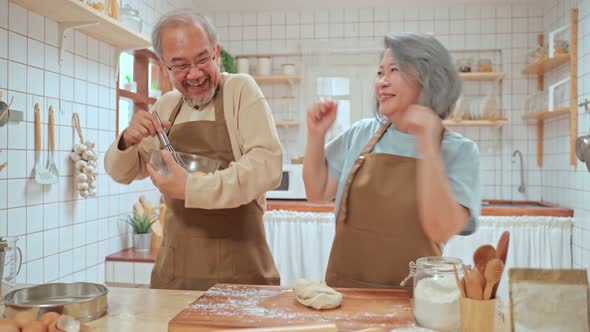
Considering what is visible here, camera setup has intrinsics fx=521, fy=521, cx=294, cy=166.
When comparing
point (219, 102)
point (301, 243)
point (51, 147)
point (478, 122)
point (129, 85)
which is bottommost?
point (301, 243)

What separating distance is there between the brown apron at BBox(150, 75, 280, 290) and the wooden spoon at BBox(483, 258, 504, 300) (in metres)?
0.81

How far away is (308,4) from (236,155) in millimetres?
3101

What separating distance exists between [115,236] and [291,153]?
1859 mm

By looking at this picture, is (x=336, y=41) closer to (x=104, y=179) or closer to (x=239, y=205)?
(x=104, y=179)

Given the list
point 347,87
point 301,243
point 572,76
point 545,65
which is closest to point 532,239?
point 572,76

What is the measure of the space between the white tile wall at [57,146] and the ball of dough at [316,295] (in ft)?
4.66

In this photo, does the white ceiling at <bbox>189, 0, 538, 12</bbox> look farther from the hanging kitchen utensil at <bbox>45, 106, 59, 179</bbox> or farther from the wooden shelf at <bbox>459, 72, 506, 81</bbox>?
the hanging kitchen utensil at <bbox>45, 106, 59, 179</bbox>

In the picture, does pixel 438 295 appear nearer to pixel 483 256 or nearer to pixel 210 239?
pixel 483 256

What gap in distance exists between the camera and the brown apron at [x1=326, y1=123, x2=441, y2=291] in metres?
1.40

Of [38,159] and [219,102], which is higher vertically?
[219,102]

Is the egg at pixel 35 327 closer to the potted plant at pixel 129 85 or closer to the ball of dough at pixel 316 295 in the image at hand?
the ball of dough at pixel 316 295

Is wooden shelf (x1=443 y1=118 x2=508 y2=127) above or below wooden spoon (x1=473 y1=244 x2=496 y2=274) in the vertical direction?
above

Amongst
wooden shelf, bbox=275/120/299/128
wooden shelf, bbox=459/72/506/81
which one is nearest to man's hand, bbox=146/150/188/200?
wooden shelf, bbox=275/120/299/128

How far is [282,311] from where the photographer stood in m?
1.13
